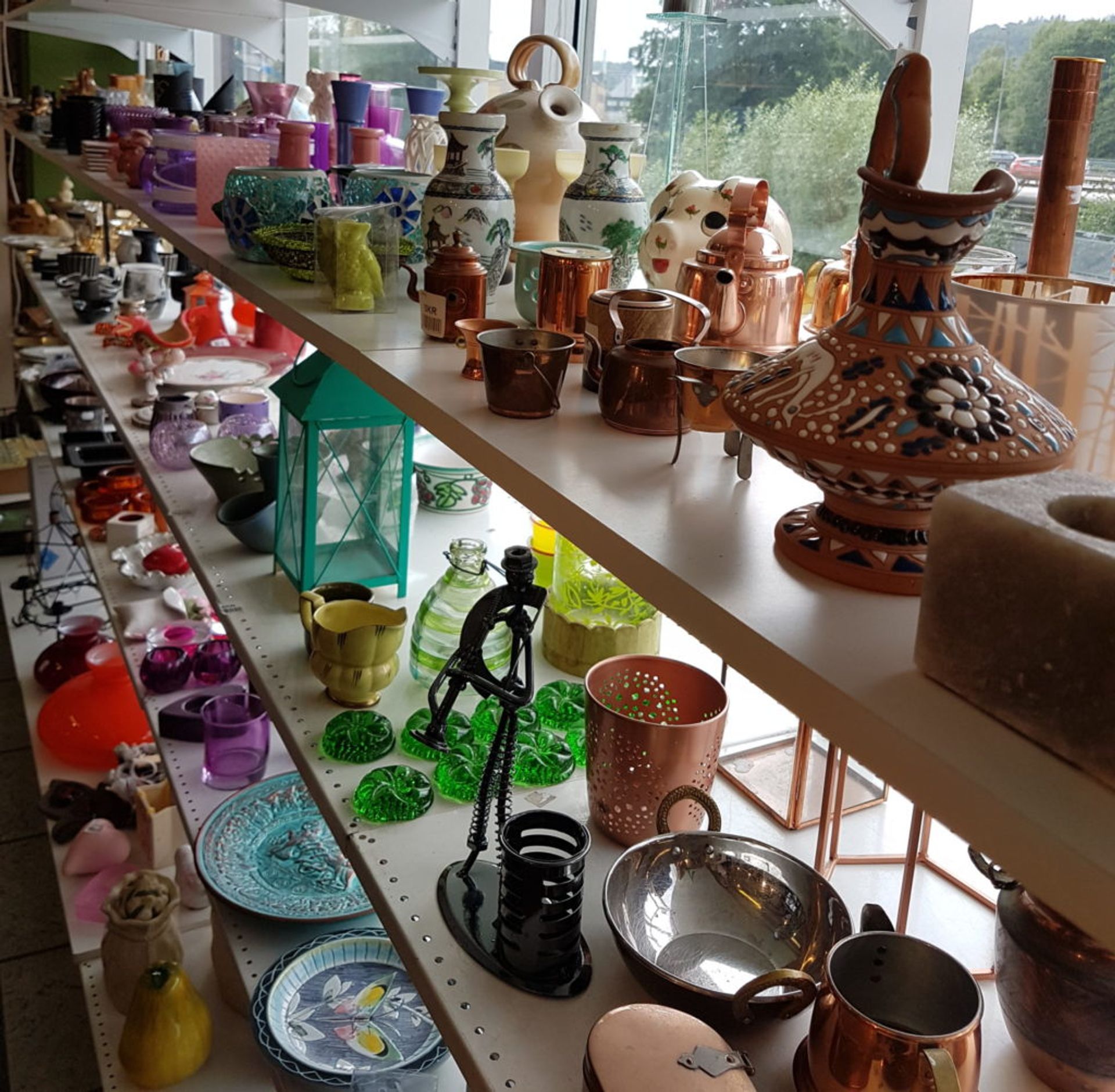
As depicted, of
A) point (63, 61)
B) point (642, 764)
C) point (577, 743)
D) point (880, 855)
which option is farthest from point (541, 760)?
point (63, 61)

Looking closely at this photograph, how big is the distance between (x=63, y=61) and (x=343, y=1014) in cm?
431

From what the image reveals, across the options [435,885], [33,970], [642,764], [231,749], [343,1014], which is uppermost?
[642,764]

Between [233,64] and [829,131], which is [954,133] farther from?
[233,64]

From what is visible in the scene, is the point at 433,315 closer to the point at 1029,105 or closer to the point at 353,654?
the point at 353,654

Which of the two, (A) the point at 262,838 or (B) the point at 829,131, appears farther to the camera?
(A) the point at 262,838

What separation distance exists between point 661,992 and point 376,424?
89 centimetres

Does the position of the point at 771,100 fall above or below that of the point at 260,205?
above


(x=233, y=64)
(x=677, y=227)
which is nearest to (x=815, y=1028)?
(x=677, y=227)

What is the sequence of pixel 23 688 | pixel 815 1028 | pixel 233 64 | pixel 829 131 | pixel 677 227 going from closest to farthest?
pixel 815 1028, pixel 677 227, pixel 829 131, pixel 23 688, pixel 233 64

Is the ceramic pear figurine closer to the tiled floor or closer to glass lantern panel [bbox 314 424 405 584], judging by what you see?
glass lantern panel [bbox 314 424 405 584]

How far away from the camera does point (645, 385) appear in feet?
2.70

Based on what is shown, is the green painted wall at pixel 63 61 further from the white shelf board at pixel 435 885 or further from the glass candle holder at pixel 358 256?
the glass candle holder at pixel 358 256

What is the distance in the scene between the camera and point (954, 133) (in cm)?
117

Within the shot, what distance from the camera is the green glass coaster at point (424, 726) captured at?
117 cm
